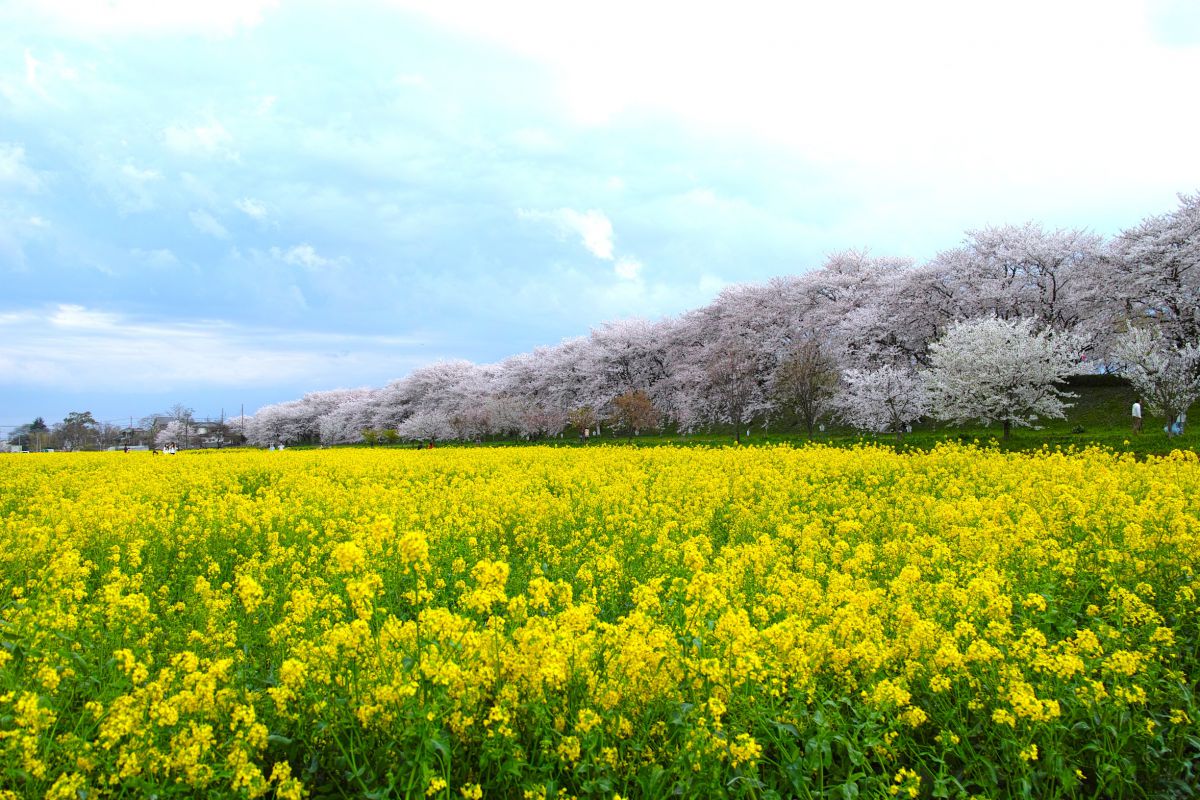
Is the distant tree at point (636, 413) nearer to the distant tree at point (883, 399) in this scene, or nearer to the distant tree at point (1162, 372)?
the distant tree at point (883, 399)

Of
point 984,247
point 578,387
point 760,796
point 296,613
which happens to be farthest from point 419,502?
point 578,387

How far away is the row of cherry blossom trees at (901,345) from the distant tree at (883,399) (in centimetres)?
12

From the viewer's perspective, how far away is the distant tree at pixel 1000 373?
31672 millimetres

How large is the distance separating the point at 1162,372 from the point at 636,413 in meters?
30.4

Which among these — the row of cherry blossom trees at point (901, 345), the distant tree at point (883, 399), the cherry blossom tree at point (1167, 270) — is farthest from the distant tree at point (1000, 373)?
the cherry blossom tree at point (1167, 270)

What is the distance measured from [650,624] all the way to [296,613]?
2365 mm

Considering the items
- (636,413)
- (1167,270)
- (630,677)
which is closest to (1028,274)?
(1167,270)

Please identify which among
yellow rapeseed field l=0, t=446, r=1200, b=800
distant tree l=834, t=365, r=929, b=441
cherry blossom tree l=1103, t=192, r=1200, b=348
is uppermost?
cherry blossom tree l=1103, t=192, r=1200, b=348

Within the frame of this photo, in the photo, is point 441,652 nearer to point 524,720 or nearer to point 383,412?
point 524,720

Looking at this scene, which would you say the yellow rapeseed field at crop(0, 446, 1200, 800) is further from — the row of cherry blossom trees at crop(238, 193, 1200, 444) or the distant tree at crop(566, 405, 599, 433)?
the distant tree at crop(566, 405, 599, 433)

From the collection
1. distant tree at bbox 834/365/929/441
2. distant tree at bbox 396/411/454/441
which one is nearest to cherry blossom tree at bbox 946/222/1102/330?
distant tree at bbox 834/365/929/441

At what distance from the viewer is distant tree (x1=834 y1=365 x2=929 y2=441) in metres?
37.6

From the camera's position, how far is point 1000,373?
3162 cm

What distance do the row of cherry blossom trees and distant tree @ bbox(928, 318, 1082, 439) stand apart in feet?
0.32
